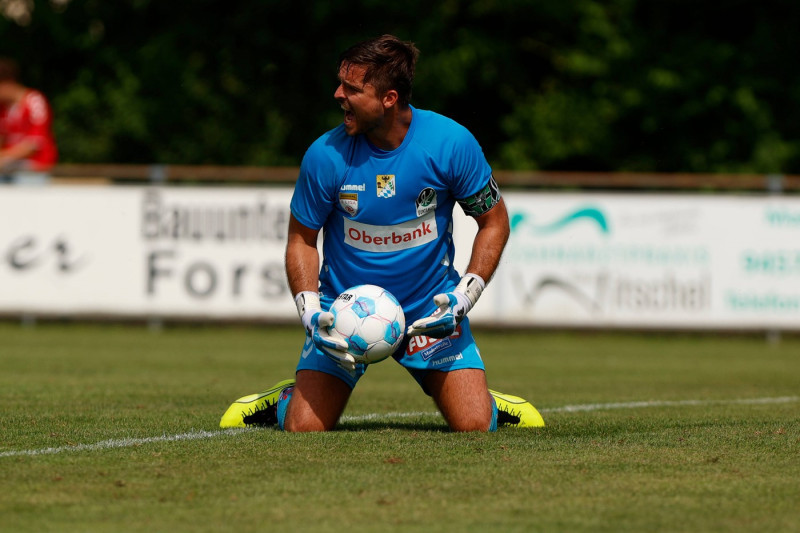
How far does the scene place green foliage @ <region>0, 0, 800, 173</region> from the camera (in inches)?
900

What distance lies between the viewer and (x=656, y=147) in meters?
23.4

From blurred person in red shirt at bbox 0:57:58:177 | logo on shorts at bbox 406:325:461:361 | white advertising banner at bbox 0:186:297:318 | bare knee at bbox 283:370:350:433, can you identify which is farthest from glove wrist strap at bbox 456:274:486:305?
blurred person in red shirt at bbox 0:57:58:177

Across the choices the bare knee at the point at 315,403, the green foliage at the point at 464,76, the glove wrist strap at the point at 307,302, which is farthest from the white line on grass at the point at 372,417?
the green foliage at the point at 464,76

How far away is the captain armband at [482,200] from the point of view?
263 inches

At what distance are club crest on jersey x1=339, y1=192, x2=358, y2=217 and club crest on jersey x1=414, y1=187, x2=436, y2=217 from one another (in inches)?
11.7

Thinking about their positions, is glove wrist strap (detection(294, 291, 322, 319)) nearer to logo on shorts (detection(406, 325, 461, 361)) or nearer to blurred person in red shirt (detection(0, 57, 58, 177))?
logo on shorts (detection(406, 325, 461, 361))

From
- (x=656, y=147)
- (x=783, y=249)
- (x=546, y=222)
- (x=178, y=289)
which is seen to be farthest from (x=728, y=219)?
(x=656, y=147)

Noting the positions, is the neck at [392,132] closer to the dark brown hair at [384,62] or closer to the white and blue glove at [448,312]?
the dark brown hair at [384,62]

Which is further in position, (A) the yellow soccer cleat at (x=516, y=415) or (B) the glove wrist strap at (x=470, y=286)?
(A) the yellow soccer cleat at (x=516, y=415)

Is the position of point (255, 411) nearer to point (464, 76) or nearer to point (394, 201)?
point (394, 201)

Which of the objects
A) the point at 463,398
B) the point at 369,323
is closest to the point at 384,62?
the point at 369,323

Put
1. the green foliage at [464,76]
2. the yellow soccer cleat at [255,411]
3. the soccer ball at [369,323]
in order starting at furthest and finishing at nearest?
the green foliage at [464,76], the yellow soccer cleat at [255,411], the soccer ball at [369,323]

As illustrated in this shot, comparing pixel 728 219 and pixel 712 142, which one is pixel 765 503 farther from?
pixel 712 142

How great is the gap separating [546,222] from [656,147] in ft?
27.4
